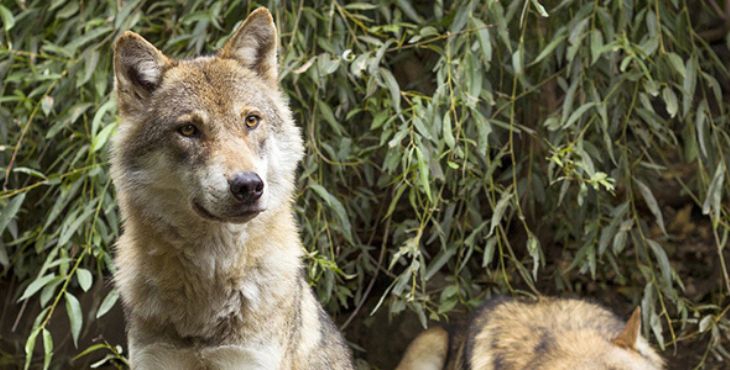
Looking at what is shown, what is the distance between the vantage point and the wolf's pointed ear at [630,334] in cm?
494

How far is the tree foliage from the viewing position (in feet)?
18.9

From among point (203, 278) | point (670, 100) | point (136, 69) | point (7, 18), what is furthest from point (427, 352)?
point (7, 18)

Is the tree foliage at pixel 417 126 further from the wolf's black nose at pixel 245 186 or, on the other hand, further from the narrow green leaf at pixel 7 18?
the wolf's black nose at pixel 245 186

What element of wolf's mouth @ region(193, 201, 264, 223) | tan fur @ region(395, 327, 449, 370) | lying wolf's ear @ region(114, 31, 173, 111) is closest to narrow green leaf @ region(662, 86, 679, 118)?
tan fur @ region(395, 327, 449, 370)

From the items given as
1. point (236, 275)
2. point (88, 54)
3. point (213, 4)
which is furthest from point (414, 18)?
point (236, 275)

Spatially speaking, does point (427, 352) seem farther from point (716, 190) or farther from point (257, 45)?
point (257, 45)

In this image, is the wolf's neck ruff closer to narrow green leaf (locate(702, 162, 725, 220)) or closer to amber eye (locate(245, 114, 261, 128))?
amber eye (locate(245, 114, 261, 128))

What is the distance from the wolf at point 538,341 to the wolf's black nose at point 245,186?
5.55 feet

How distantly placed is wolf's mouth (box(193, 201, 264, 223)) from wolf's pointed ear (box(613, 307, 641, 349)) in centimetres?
175

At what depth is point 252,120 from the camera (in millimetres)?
4438

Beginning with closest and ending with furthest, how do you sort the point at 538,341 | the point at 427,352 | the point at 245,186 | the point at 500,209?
the point at 245,186
the point at 538,341
the point at 500,209
the point at 427,352

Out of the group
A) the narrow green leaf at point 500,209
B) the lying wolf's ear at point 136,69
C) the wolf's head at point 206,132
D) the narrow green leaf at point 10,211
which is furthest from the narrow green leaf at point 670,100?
the narrow green leaf at point 10,211

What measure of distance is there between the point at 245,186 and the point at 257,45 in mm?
796

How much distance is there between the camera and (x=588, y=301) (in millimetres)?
6113
